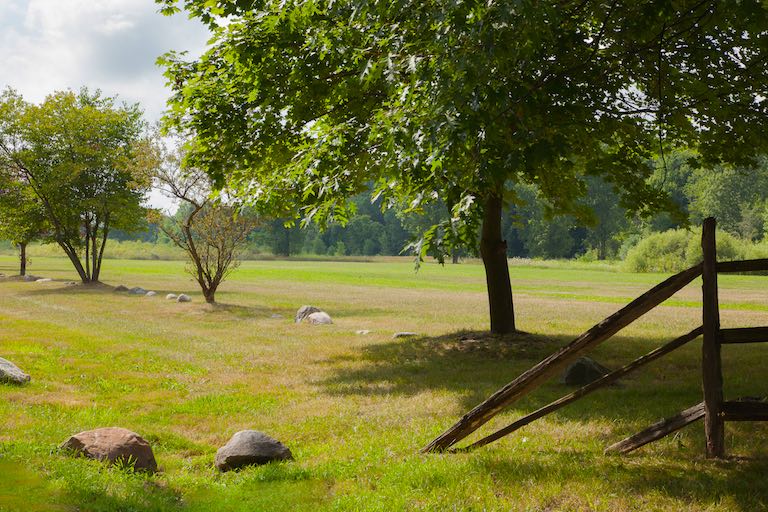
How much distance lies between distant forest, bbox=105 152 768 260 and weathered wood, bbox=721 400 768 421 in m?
56.8

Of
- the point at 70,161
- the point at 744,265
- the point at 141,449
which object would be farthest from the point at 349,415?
the point at 70,161

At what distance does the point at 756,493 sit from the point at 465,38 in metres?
6.10

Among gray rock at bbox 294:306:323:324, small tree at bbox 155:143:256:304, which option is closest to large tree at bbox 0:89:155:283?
small tree at bbox 155:143:256:304

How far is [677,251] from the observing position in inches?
2539

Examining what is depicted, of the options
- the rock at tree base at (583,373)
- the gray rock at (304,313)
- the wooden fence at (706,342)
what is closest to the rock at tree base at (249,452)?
the wooden fence at (706,342)

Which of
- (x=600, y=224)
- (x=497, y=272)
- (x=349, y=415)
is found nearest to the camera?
(x=349, y=415)

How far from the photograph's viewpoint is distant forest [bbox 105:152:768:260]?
8519 centimetres

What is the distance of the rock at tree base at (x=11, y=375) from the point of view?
38.0 ft

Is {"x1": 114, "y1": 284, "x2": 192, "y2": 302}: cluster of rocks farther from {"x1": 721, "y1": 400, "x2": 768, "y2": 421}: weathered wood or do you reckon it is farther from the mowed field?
{"x1": 721, "y1": 400, "x2": 768, "y2": 421}: weathered wood

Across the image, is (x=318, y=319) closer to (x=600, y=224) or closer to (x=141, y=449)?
(x=141, y=449)

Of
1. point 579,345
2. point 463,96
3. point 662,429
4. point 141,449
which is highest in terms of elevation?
point 463,96

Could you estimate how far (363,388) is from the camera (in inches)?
499

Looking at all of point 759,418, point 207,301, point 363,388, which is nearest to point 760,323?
point 363,388

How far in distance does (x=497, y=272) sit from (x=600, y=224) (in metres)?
84.2
